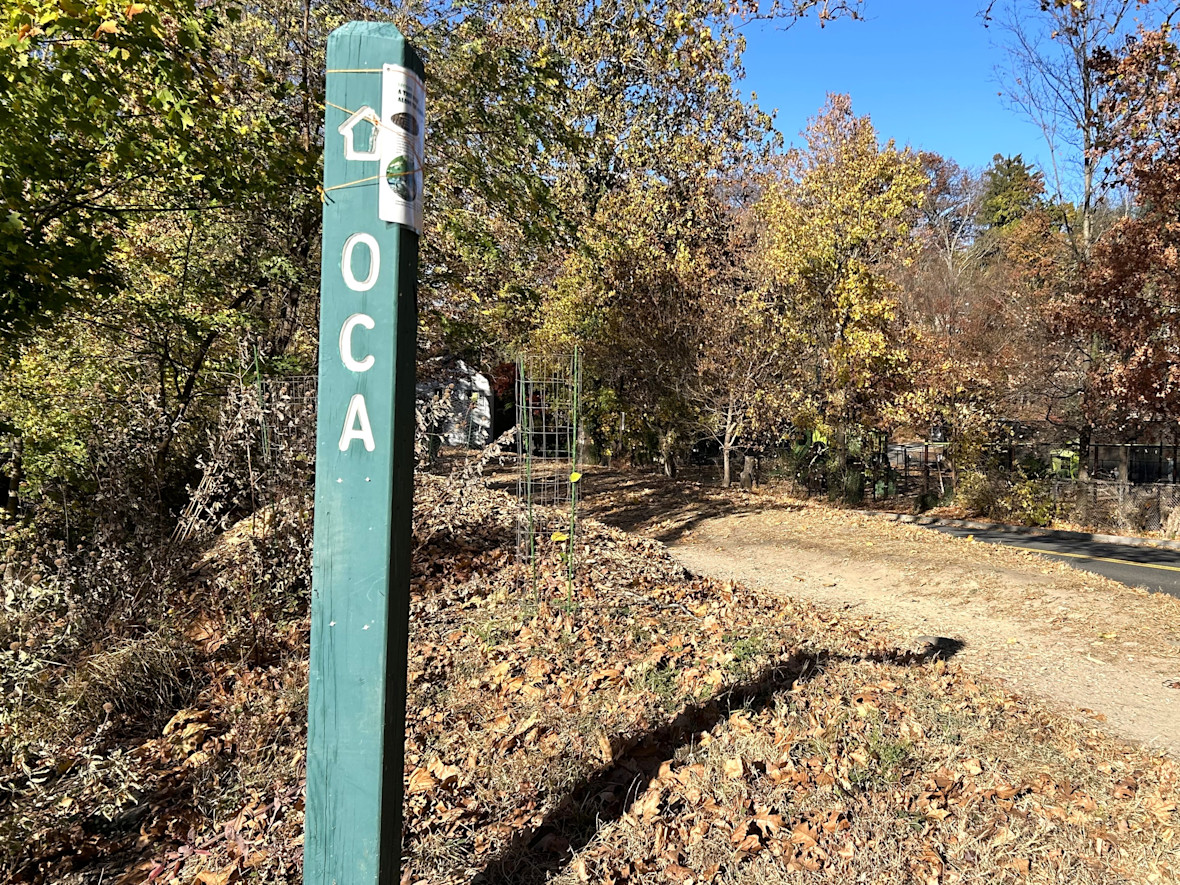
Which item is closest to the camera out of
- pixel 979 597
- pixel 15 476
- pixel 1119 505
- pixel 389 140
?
pixel 389 140

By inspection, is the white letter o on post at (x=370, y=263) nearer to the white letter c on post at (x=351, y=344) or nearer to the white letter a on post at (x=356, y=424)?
the white letter c on post at (x=351, y=344)

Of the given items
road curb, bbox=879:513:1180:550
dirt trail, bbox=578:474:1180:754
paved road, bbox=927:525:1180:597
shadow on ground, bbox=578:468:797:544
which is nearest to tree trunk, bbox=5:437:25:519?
dirt trail, bbox=578:474:1180:754

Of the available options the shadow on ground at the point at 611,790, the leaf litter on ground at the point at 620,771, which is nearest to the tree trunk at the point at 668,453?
the leaf litter on ground at the point at 620,771

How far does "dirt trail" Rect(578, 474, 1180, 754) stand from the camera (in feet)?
18.5

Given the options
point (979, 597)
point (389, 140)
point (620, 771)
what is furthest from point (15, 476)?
point (979, 597)

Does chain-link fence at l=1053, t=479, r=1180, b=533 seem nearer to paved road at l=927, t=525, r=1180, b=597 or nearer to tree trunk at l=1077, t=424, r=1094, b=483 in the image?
tree trunk at l=1077, t=424, r=1094, b=483

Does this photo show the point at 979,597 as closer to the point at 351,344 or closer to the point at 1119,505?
the point at 351,344

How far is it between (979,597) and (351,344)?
28.8ft

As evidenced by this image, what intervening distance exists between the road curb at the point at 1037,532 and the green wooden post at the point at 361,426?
15.3 m

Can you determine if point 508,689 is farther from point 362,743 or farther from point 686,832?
point 362,743

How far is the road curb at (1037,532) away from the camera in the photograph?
13461mm

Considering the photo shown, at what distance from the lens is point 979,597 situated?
27.1 feet

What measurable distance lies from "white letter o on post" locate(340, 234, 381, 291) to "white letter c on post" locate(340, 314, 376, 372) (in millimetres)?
65

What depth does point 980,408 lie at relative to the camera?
18.0 m
